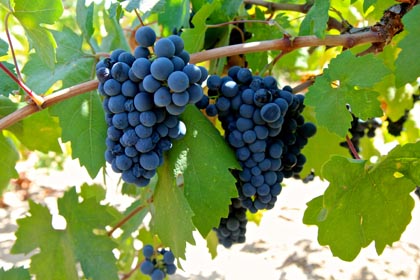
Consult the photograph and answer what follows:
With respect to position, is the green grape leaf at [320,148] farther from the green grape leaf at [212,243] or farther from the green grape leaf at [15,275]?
the green grape leaf at [15,275]

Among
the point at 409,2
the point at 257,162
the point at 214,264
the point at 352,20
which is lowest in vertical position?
the point at 214,264

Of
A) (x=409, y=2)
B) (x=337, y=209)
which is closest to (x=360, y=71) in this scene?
(x=409, y=2)

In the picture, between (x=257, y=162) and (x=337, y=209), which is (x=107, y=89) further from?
(x=337, y=209)

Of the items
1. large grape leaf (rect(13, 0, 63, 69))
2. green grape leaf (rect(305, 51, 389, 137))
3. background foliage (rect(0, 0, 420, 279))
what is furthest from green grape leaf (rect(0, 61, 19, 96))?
green grape leaf (rect(305, 51, 389, 137))

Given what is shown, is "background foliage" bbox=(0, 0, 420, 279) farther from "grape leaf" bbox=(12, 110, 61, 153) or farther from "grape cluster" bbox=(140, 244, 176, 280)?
"grape cluster" bbox=(140, 244, 176, 280)

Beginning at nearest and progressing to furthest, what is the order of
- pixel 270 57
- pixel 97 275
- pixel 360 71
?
pixel 360 71 → pixel 97 275 → pixel 270 57
